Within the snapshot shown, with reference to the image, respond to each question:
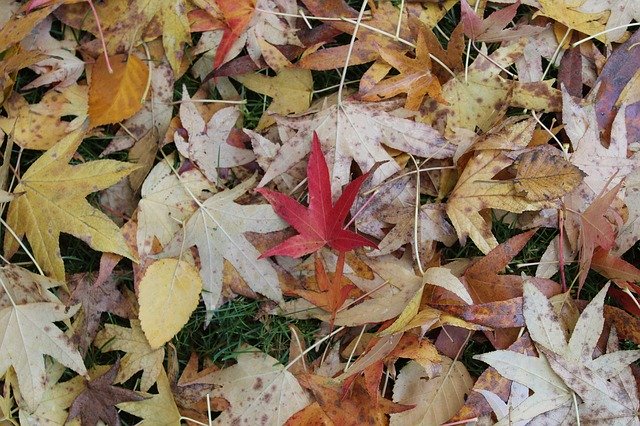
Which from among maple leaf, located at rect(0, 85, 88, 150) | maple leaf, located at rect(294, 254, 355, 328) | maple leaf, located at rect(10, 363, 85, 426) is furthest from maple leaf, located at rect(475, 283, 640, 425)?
maple leaf, located at rect(0, 85, 88, 150)

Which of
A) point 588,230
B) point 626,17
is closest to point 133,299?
point 588,230

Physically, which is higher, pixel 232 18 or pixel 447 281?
pixel 232 18

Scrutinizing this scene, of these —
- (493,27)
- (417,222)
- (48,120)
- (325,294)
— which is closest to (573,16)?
(493,27)

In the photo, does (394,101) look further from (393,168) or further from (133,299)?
(133,299)

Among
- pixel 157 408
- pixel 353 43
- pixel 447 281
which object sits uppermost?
pixel 353 43

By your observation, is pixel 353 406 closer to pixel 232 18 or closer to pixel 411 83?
pixel 411 83

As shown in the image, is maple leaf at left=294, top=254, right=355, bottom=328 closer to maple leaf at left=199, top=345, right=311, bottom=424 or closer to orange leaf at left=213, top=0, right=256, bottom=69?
maple leaf at left=199, top=345, right=311, bottom=424

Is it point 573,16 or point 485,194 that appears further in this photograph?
point 573,16
